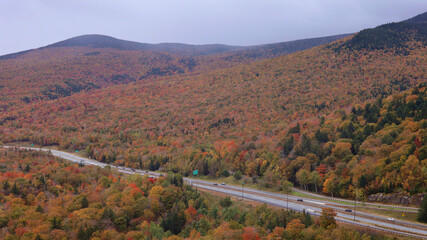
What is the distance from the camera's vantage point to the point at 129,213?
7056cm

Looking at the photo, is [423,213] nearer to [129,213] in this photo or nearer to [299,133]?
[129,213]

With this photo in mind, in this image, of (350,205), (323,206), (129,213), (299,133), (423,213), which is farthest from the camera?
(299,133)

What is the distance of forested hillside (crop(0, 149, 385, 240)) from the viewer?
54894mm

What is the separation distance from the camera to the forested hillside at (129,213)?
54894 millimetres

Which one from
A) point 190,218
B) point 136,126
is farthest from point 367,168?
point 136,126

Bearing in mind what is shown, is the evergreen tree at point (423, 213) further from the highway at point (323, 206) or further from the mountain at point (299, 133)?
the mountain at point (299, 133)

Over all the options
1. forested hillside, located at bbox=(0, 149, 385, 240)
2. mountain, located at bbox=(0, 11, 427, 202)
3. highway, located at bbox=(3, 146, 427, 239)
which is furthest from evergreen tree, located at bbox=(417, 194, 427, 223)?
mountain, located at bbox=(0, 11, 427, 202)

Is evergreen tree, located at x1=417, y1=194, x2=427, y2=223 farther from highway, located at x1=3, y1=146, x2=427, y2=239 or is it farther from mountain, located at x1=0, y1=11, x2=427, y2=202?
mountain, located at x1=0, y1=11, x2=427, y2=202

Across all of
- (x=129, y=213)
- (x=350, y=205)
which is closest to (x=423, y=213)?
(x=350, y=205)

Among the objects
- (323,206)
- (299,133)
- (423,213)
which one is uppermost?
(423,213)

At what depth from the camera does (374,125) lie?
8881cm

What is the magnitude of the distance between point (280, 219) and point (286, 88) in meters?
148

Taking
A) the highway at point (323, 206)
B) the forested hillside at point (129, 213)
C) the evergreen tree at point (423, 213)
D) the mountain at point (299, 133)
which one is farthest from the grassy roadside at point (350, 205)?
the forested hillside at point (129, 213)

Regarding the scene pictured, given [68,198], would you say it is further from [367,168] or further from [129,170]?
[367,168]
